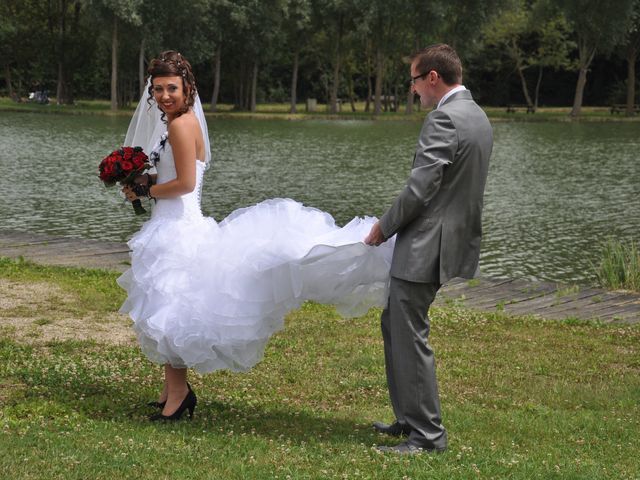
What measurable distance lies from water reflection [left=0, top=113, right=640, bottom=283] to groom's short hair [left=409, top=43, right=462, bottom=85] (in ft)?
31.5

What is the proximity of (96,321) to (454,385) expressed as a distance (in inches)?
149

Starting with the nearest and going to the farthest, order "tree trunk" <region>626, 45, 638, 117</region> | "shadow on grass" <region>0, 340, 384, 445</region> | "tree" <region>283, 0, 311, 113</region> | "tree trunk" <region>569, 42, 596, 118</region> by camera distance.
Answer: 1. "shadow on grass" <region>0, 340, 384, 445</region>
2. "tree" <region>283, 0, 311, 113</region>
3. "tree trunk" <region>569, 42, 596, 118</region>
4. "tree trunk" <region>626, 45, 638, 117</region>

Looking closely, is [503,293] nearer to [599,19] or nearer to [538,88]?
[599,19]

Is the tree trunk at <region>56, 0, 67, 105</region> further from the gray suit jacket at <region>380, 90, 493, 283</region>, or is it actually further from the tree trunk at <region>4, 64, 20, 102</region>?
the gray suit jacket at <region>380, 90, 493, 283</region>

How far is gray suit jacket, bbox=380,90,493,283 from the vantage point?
5578 millimetres

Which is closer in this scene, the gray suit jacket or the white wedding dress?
the gray suit jacket

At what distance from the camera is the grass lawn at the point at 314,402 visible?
17.8 ft

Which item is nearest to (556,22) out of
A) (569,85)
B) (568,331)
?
(569,85)

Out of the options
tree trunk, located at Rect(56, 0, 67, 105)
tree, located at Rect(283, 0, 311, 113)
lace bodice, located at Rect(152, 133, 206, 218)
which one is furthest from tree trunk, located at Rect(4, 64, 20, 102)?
lace bodice, located at Rect(152, 133, 206, 218)

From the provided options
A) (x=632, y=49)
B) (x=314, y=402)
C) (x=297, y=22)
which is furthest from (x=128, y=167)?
(x=632, y=49)

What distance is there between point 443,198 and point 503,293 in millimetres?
6995

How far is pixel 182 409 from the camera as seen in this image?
6367 mm

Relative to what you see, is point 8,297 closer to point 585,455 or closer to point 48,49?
point 585,455

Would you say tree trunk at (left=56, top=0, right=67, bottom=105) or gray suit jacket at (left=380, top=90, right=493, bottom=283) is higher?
tree trunk at (left=56, top=0, right=67, bottom=105)
